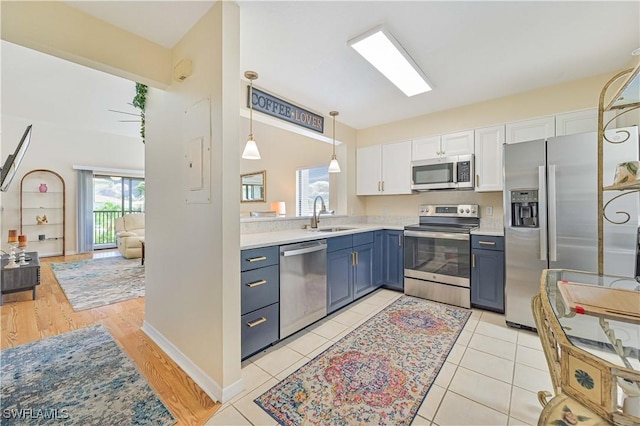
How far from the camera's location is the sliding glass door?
6.80 m

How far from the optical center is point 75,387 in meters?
1.71

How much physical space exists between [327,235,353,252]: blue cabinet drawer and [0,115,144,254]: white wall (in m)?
6.77

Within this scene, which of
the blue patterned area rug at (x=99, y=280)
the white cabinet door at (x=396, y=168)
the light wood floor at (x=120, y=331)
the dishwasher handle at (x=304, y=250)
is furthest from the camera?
the white cabinet door at (x=396, y=168)

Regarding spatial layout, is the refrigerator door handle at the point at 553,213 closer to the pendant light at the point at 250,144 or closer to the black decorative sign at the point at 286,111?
the black decorative sign at the point at 286,111

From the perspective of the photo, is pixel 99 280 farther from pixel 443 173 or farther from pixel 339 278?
pixel 443 173

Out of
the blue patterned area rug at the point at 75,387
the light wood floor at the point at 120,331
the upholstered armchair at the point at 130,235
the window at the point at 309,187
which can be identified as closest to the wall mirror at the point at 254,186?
the window at the point at 309,187

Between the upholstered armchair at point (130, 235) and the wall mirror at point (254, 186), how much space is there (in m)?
2.47

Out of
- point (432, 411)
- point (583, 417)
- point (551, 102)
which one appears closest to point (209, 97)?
point (583, 417)

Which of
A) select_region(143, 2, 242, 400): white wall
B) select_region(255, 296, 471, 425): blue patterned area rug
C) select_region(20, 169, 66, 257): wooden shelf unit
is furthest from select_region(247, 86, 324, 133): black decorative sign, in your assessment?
select_region(20, 169, 66, 257): wooden shelf unit

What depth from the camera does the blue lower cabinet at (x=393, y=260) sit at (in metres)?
3.47

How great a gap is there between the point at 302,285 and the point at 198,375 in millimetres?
997

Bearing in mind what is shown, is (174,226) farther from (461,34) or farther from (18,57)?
(18,57)

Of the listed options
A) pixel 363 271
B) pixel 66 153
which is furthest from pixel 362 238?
pixel 66 153

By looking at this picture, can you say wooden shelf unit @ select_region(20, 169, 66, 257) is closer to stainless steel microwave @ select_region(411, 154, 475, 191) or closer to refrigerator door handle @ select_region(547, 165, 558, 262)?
stainless steel microwave @ select_region(411, 154, 475, 191)
